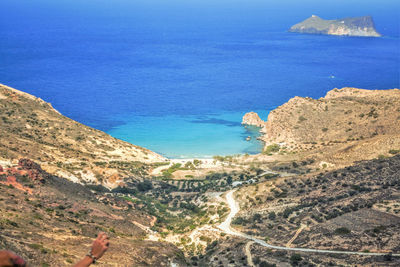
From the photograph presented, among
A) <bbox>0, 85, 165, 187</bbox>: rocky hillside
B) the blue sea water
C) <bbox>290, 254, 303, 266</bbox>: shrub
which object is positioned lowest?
<bbox>290, 254, 303, 266</bbox>: shrub

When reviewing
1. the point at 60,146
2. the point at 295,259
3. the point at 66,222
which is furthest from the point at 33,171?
the point at 295,259

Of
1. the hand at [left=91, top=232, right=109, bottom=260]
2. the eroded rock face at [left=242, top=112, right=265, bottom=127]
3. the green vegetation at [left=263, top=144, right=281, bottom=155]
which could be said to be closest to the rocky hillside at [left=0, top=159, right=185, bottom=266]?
the hand at [left=91, top=232, right=109, bottom=260]

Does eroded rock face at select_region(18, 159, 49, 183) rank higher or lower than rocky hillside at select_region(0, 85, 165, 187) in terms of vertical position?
lower

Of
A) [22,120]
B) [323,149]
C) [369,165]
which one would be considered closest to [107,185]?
[22,120]

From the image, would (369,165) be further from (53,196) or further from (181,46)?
(181,46)

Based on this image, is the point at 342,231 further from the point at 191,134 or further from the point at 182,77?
the point at 182,77

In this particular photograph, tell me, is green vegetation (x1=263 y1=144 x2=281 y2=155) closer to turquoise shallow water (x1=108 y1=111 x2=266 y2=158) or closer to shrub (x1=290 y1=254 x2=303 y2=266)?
turquoise shallow water (x1=108 y1=111 x2=266 y2=158)
